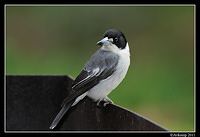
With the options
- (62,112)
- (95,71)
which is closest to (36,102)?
(62,112)

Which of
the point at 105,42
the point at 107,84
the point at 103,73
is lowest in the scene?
the point at 107,84

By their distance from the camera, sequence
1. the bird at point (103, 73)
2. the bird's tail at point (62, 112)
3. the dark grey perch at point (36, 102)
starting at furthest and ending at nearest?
the dark grey perch at point (36, 102) < the bird at point (103, 73) < the bird's tail at point (62, 112)

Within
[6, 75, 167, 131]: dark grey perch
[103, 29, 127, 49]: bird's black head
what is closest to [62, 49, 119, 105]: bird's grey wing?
[103, 29, 127, 49]: bird's black head

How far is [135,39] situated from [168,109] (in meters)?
2.15

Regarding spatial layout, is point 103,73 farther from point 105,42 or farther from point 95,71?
point 105,42

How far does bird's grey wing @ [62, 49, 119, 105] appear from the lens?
365 centimetres

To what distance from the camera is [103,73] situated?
3773 millimetres

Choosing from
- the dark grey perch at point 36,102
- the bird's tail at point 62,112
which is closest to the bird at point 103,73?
the bird's tail at point 62,112

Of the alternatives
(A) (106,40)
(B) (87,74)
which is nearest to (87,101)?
(B) (87,74)

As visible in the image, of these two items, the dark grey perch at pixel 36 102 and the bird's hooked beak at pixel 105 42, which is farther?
the dark grey perch at pixel 36 102

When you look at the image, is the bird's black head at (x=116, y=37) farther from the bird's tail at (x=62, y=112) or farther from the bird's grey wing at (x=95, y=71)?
the bird's tail at (x=62, y=112)

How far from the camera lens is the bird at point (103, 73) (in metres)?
3.68

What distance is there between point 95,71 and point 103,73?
0.08m

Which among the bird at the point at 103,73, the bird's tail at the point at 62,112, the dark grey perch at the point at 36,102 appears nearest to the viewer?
the bird's tail at the point at 62,112
